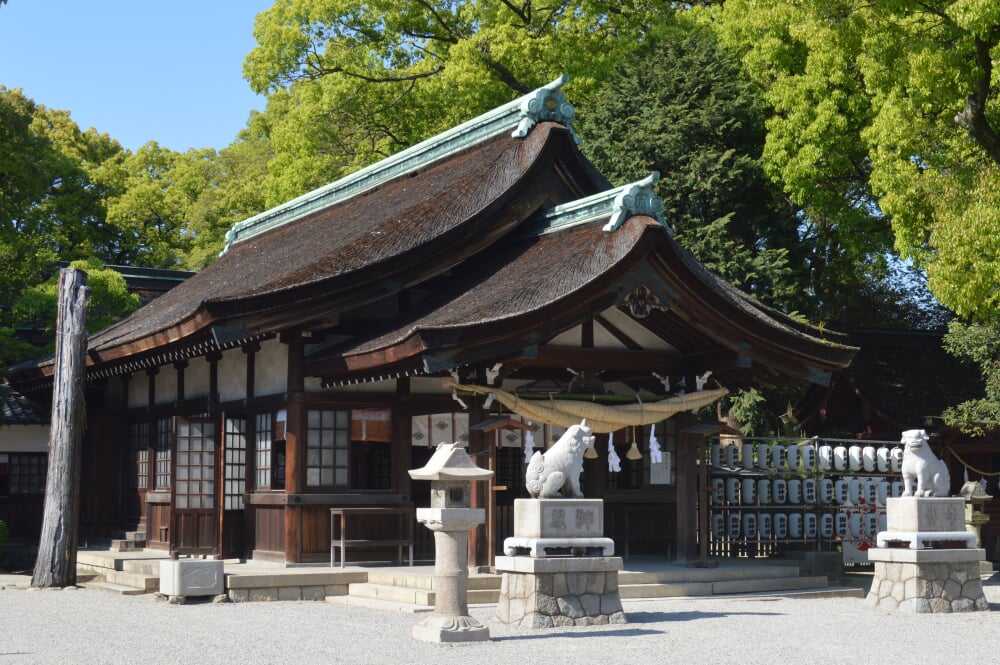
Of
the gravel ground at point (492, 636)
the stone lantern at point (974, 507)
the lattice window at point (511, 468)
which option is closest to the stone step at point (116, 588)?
the gravel ground at point (492, 636)

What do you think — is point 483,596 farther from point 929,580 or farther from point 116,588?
point 116,588

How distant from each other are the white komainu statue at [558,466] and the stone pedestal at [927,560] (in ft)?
13.4

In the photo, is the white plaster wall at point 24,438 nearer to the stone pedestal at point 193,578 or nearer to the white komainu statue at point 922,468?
the stone pedestal at point 193,578

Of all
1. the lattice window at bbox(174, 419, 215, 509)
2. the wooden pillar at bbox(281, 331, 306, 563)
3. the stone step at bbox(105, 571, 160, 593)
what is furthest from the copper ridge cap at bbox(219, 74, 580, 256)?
the stone step at bbox(105, 571, 160, 593)

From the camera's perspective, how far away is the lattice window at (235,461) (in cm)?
1830

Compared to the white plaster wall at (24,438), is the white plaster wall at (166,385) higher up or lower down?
higher up

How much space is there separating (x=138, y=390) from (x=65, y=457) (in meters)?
Result: 5.92

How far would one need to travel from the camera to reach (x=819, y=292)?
96.3 feet

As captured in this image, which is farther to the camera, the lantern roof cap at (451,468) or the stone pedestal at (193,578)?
the stone pedestal at (193,578)

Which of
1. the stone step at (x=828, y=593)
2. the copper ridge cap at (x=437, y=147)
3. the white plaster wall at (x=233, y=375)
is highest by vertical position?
the copper ridge cap at (x=437, y=147)

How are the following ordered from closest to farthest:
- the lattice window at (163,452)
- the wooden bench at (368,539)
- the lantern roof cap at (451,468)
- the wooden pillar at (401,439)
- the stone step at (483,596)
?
the lantern roof cap at (451,468)
the stone step at (483,596)
the wooden bench at (368,539)
the wooden pillar at (401,439)
the lattice window at (163,452)

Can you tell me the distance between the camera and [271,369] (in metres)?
17.6

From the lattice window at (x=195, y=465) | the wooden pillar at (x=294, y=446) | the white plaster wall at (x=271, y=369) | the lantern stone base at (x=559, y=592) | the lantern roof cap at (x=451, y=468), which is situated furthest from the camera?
the lattice window at (x=195, y=465)

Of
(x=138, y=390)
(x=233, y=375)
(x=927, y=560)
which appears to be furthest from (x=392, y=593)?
(x=138, y=390)
